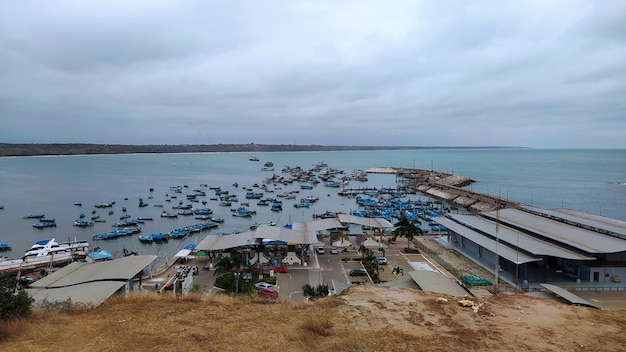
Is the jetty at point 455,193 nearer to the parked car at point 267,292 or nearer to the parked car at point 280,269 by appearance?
the parked car at point 280,269

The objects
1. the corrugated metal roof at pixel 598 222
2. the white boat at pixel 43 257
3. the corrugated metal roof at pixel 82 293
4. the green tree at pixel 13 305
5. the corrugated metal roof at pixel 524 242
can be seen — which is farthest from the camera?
the white boat at pixel 43 257

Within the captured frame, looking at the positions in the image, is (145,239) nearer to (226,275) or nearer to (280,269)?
(280,269)

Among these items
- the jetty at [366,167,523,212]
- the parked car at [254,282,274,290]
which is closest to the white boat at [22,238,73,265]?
the parked car at [254,282,274,290]

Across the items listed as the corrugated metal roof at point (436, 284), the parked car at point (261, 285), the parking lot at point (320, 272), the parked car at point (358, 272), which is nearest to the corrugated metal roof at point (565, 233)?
the parking lot at point (320, 272)

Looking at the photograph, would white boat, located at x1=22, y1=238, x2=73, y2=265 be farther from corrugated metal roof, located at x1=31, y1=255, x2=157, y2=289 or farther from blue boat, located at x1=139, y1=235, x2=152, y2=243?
corrugated metal roof, located at x1=31, y1=255, x2=157, y2=289

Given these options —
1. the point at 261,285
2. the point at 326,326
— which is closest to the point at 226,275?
the point at 261,285

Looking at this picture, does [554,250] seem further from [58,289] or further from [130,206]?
[130,206]

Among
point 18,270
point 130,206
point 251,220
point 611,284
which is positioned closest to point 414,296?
point 611,284
